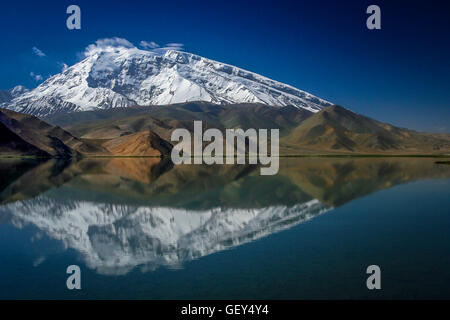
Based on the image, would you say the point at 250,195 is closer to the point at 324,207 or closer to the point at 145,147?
the point at 324,207

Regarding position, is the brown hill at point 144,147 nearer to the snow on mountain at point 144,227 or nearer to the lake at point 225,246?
the lake at point 225,246

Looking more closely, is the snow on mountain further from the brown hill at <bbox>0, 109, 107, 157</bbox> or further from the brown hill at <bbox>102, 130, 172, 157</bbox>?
the brown hill at <bbox>102, 130, 172, 157</bbox>

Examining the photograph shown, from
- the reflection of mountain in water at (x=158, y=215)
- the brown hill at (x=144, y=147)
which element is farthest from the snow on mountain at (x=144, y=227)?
the brown hill at (x=144, y=147)

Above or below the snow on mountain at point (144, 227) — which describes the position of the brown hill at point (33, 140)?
above

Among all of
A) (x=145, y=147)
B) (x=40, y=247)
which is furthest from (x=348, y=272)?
(x=145, y=147)

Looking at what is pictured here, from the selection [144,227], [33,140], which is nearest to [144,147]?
[33,140]
